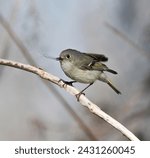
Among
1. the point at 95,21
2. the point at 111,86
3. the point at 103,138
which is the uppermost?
the point at 95,21

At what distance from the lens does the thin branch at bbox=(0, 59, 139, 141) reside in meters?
0.64

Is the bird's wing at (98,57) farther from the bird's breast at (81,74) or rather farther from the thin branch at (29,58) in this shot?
the thin branch at (29,58)

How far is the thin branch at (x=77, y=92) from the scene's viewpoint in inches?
25.2

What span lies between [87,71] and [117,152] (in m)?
0.18

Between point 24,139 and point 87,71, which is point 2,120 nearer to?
point 24,139

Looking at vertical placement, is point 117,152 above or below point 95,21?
below

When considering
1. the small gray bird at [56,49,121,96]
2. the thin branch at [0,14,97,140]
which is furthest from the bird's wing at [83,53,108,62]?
the thin branch at [0,14,97,140]

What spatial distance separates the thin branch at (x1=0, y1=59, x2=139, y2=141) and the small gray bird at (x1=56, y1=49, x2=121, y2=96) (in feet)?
0.19

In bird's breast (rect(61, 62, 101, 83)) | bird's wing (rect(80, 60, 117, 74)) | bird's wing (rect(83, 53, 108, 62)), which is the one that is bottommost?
bird's breast (rect(61, 62, 101, 83))

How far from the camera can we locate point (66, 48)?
31.5 inches

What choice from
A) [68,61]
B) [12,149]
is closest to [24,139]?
[12,149]

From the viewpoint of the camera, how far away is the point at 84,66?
83 cm

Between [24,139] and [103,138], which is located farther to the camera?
[24,139]

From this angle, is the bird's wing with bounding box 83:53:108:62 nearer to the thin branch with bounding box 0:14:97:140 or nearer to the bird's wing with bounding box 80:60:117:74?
the bird's wing with bounding box 80:60:117:74
